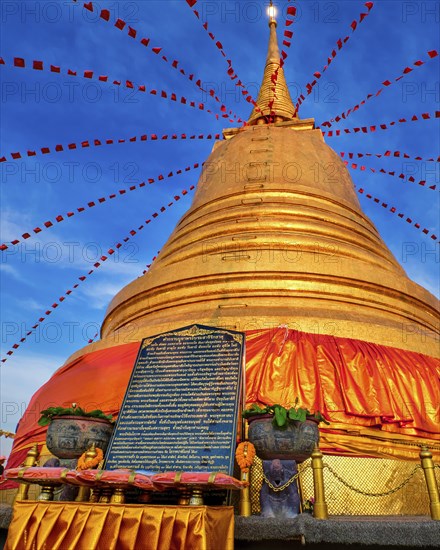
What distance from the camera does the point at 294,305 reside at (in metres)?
7.40

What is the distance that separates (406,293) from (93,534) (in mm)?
6896

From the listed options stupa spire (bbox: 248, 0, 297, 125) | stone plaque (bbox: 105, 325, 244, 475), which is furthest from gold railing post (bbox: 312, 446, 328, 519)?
stupa spire (bbox: 248, 0, 297, 125)

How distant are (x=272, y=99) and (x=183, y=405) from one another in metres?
14.1

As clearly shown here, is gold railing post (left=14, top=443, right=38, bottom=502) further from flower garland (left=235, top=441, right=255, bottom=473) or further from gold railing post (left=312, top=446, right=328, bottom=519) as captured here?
gold railing post (left=312, top=446, right=328, bottom=519)

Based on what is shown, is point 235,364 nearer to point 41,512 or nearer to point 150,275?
point 41,512

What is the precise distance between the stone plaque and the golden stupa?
43.6 inches

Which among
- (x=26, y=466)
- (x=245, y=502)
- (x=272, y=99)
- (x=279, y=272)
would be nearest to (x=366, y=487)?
(x=245, y=502)

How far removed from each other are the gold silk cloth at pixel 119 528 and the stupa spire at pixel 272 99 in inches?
521

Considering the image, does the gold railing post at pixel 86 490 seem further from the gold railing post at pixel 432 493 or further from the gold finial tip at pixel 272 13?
the gold finial tip at pixel 272 13

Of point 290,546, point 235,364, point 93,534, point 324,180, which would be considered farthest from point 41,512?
point 324,180

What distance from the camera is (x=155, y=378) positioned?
4711 millimetres

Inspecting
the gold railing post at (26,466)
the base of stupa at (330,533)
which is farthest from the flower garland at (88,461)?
the base of stupa at (330,533)

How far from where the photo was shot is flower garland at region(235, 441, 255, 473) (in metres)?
3.67

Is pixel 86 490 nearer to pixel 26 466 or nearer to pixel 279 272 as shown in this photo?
pixel 26 466
